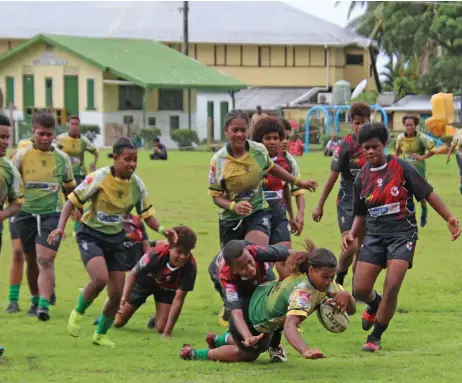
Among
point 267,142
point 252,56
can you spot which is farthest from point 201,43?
point 267,142

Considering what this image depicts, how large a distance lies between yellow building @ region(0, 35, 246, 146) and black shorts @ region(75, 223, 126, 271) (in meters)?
46.6

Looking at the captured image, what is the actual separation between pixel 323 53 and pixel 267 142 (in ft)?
210

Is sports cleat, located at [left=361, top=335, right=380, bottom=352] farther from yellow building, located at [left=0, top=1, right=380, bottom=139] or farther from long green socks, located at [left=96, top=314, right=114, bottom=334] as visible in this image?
yellow building, located at [left=0, top=1, right=380, bottom=139]

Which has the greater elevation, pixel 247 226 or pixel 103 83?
pixel 103 83

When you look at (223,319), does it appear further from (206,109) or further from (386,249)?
(206,109)

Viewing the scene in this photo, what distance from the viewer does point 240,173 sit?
1084cm

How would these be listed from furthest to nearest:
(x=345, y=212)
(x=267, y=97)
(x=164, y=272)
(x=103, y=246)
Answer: (x=267, y=97), (x=345, y=212), (x=164, y=272), (x=103, y=246)

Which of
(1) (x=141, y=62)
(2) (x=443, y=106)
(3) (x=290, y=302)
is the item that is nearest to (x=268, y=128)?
(3) (x=290, y=302)

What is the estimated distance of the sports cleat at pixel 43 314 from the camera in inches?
446

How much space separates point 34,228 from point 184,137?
143 feet

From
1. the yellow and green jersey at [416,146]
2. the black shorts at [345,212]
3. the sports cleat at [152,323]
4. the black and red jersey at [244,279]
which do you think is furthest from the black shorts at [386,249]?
the yellow and green jersey at [416,146]

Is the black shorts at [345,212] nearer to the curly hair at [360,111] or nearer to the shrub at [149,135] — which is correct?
the curly hair at [360,111]

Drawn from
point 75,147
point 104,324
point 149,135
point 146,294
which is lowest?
point 149,135

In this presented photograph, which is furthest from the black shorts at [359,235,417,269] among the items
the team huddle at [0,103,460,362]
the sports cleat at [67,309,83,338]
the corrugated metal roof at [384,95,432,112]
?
the corrugated metal roof at [384,95,432,112]
